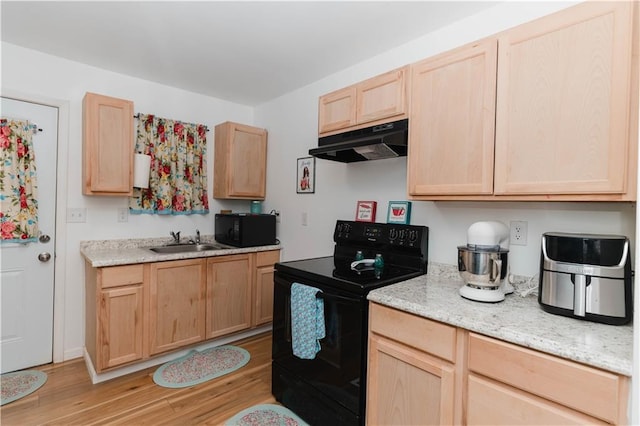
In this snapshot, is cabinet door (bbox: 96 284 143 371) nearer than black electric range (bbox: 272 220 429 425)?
No

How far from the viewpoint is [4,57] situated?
2346 mm

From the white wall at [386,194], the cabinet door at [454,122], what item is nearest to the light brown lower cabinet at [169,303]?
the white wall at [386,194]

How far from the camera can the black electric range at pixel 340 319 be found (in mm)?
1634

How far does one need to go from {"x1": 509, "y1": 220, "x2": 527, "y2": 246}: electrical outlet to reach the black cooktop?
0.54 meters

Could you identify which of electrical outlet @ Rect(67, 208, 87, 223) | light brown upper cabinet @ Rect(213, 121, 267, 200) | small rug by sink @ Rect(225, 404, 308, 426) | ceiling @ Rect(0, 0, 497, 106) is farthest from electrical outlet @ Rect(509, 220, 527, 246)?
electrical outlet @ Rect(67, 208, 87, 223)

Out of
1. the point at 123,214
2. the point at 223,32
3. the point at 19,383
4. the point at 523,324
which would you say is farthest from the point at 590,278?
the point at 19,383

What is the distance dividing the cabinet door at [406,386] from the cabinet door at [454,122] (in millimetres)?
823

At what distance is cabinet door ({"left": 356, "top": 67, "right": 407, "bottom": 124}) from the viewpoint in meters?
1.87

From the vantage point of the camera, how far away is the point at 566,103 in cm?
130

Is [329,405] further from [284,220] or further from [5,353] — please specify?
[5,353]

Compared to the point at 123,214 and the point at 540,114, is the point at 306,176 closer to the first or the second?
→ the point at 123,214

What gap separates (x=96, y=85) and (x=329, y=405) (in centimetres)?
305

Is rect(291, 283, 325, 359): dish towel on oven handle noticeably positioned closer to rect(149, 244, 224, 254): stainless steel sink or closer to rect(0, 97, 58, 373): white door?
rect(149, 244, 224, 254): stainless steel sink

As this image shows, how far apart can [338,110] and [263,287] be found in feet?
6.00
